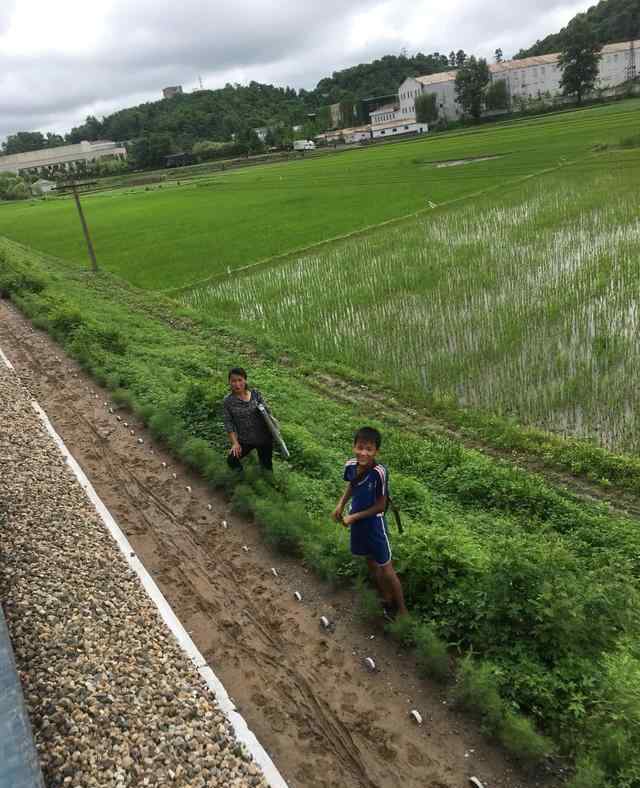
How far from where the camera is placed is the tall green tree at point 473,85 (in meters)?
72.1

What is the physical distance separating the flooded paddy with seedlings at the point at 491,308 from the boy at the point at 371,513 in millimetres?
4546

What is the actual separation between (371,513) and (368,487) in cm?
21

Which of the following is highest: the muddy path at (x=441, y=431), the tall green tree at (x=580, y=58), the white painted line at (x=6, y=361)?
the tall green tree at (x=580, y=58)

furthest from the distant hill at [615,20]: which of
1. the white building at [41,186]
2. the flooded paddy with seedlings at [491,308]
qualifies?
the flooded paddy with seedlings at [491,308]

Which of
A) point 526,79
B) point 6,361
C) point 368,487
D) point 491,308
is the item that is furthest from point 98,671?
point 526,79

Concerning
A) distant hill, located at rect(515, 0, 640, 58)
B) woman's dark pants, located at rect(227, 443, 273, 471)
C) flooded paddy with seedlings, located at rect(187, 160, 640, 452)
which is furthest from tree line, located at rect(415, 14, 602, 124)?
woman's dark pants, located at rect(227, 443, 273, 471)

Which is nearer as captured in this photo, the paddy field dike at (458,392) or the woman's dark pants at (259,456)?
the paddy field dike at (458,392)

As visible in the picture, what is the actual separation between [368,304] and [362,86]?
467ft

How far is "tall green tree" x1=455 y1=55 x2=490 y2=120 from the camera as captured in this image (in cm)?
7212

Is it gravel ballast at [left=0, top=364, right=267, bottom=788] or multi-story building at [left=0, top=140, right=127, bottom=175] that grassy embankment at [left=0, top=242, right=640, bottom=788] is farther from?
multi-story building at [left=0, top=140, right=127, bottom=175]

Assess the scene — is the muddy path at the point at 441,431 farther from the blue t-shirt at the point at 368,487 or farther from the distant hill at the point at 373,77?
the distant hill at the point at 373,77

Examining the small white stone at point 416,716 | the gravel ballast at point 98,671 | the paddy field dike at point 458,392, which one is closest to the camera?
the gravel ballast at point 98,671

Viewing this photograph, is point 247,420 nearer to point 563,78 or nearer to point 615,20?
point 563,78

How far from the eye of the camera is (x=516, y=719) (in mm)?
4086
